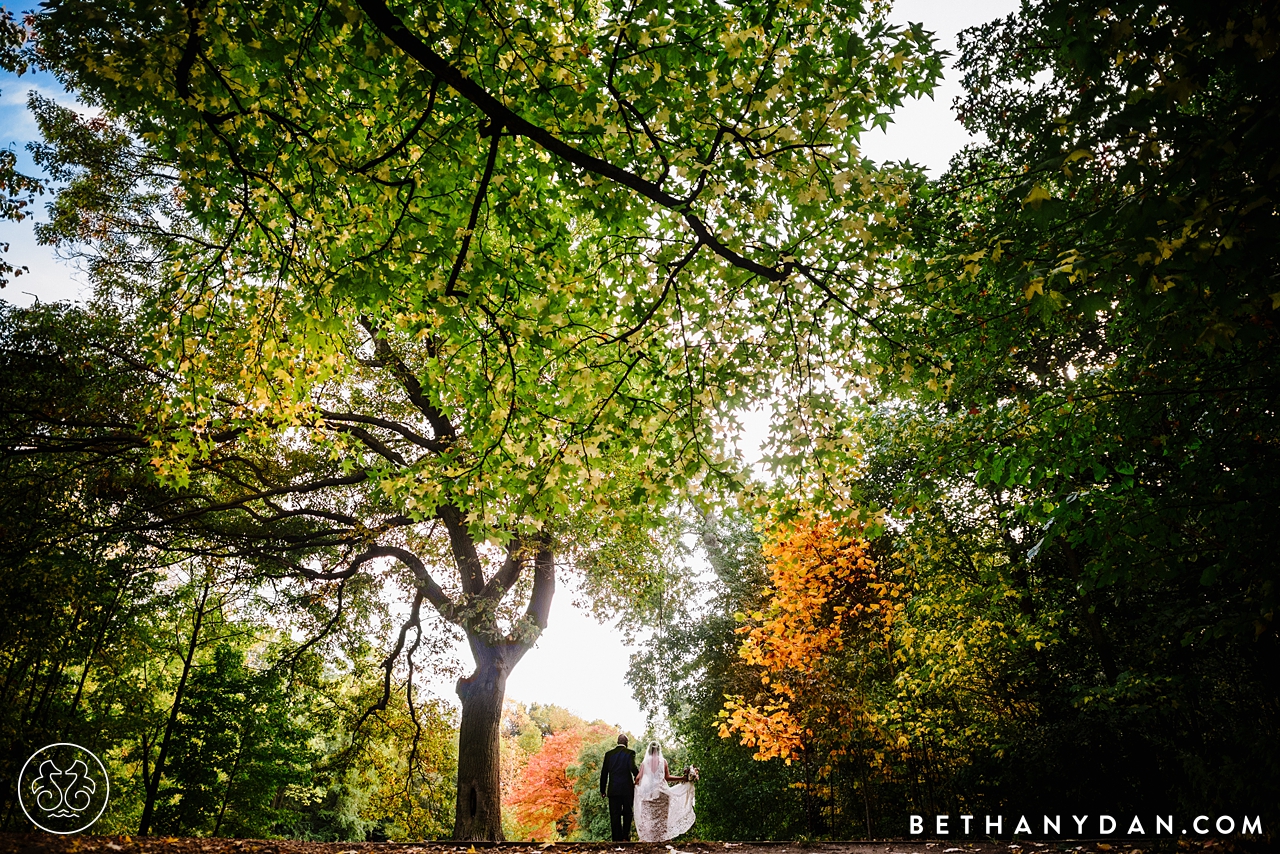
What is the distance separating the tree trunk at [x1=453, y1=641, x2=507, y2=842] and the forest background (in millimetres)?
82

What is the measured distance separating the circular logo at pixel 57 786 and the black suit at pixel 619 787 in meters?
8.41

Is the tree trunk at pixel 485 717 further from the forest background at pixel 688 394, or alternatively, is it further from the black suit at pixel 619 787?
the black suit at pixel 619 787

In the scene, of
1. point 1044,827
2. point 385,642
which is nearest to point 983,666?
point 1044,827

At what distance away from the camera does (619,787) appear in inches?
380

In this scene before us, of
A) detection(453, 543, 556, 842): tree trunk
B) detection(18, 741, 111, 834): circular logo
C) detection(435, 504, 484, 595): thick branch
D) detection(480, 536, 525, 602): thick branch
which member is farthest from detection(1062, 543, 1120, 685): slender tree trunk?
detection(18, 741, 111, 834): circular logo

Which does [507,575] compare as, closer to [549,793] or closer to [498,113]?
[498,113]

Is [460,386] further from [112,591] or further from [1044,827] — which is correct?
[1044,827]

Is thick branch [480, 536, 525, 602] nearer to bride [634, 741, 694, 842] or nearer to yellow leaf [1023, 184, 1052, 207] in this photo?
bride [634, 741, 694, 842]

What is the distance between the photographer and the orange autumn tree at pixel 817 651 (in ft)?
34.6

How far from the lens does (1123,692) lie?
733 cm

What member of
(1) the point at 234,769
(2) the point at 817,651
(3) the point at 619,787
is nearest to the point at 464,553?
(3) the point at 619,787

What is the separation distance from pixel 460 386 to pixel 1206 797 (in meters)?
7.85

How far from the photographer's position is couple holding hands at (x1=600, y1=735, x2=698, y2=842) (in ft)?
31.8

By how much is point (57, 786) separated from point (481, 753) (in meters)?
7.61
